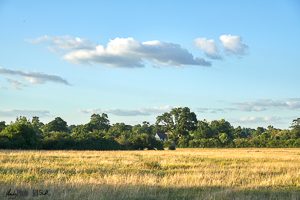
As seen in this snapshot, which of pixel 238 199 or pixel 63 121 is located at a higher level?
pixel 63 121

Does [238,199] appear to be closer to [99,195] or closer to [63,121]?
[99,195]

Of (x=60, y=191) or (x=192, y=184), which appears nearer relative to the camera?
(x=60, y=191)

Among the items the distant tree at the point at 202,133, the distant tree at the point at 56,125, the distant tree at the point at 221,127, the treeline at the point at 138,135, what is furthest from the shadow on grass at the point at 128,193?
the distant tree at the point at 221,127

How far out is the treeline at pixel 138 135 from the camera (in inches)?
2938

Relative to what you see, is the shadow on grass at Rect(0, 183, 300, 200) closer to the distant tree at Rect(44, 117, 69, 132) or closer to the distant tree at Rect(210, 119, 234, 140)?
the distant tree at Rect(44, 117, 69, 132)

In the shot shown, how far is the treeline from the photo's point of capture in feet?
245

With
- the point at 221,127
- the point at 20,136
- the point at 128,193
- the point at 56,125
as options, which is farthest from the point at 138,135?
the point at 128,193

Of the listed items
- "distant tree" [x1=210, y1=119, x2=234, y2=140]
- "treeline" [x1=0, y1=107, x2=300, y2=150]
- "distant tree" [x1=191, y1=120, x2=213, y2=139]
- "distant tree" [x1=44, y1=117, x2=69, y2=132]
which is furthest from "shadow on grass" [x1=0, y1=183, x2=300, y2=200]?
"distant tree" [x1=210, y1=119, x2=234, y2=140]

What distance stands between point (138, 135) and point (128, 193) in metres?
85.1

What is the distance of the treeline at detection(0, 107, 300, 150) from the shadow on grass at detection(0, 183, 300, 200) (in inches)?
2338

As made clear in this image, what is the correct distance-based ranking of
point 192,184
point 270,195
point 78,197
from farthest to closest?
point 192,184 < point 270,195 < point 78,197

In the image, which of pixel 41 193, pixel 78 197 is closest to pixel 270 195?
pixel 78 197

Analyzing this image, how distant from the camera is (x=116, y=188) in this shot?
1455 centimetres

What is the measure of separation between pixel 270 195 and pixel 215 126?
134m
